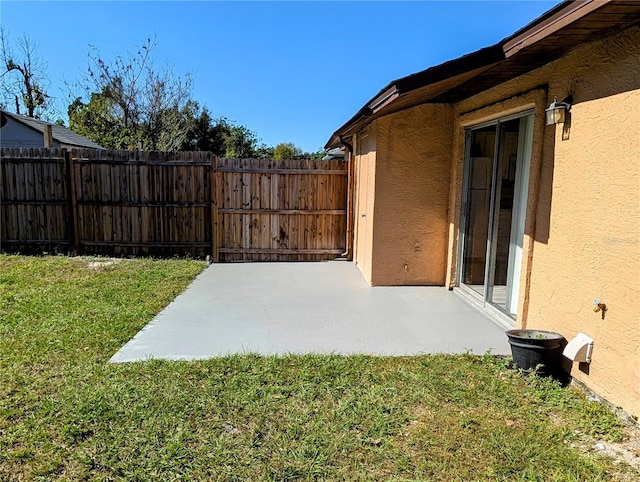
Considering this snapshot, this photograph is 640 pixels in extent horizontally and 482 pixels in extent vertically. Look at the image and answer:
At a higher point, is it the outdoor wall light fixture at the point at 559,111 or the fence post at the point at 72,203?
the outdoor wall light fixture at the point at 559,111

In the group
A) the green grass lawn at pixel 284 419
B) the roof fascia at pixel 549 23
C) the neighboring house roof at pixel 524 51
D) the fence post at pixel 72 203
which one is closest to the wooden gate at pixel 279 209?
the fence post at pixel 72 203

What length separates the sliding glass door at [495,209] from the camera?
4.82 meters

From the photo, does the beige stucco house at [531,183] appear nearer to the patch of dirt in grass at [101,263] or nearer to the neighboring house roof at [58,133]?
the patch of dirt in grass at [101,263]

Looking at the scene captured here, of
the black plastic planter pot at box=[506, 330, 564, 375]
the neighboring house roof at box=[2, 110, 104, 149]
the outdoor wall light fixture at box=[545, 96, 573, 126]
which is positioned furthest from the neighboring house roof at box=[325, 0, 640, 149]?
the neighboring house roof at box=[2, 110, 104, 149]

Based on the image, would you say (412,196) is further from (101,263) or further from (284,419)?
(101,263)

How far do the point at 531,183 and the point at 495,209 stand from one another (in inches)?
43.6

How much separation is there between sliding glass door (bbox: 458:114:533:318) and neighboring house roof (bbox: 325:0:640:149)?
640 mm

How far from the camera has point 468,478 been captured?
2.44 meters

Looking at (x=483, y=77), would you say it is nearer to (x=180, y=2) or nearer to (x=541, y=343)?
(x=541, y=343)

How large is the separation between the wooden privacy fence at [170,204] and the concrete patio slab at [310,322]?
6.40ft

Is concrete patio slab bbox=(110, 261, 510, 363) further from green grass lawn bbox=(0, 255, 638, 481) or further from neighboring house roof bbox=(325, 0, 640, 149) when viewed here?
neighboring house roof bbox=(325, 0, 640, 149)

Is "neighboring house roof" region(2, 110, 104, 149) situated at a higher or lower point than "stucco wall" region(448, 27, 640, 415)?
higher

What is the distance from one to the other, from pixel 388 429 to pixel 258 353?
1.61 m

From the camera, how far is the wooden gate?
348 inches
